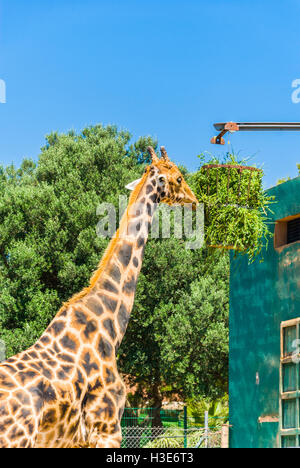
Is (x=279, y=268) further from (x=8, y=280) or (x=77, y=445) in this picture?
(x=8, y=280)

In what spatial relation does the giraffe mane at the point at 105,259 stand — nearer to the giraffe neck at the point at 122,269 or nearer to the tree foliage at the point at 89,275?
the giraffe neck at the point at 122,269

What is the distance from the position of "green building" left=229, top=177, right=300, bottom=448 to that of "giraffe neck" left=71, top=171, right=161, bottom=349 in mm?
3799

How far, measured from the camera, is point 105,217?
20.7 metres

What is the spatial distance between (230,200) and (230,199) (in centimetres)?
2

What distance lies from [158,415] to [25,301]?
725 centimetres

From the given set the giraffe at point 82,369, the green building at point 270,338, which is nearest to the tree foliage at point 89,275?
the green building at point 270,338

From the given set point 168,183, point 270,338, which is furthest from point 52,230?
point 168,183

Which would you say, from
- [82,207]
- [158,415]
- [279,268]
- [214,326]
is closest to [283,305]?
[279,268]

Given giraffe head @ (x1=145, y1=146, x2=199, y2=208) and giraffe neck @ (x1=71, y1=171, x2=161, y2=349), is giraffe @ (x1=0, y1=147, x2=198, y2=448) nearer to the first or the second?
giraffe neck @ (x1=71, y1=171, x2=161, y2=349)

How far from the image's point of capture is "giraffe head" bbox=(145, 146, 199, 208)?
25.9 ft

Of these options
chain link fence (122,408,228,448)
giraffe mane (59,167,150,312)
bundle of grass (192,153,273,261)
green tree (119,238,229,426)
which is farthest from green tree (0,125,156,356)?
giraffe mane (59,167,150,312)

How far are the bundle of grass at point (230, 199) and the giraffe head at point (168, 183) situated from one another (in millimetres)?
703

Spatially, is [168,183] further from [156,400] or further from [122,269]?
[156,400]

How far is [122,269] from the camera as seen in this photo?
722cm
